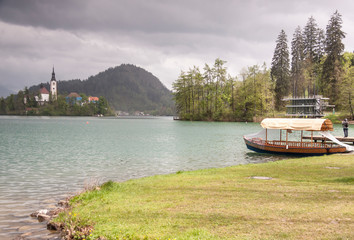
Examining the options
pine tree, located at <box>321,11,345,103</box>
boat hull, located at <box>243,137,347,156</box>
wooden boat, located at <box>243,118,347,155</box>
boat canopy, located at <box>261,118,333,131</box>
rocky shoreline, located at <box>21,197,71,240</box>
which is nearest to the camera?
rocky shoreline, located at <box>21,197,71,240</box>

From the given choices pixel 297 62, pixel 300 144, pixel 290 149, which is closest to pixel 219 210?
pixel 290 149

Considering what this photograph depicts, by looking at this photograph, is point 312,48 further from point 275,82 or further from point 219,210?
point 219,210

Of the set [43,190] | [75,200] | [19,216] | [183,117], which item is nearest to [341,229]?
[75,200]

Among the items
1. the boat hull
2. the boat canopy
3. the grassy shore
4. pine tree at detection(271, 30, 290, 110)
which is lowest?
the boat hull

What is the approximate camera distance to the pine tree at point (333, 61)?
110806 millimetres

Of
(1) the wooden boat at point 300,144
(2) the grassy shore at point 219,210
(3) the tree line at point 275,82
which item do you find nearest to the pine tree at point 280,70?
(3) the tree line at point 275,82

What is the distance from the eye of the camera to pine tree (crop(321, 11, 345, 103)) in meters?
111

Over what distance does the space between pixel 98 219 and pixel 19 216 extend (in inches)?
165

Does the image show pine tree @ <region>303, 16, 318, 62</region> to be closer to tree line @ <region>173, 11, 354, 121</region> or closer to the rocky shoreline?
tree line @ <region>173, 11, 354, 121</region>

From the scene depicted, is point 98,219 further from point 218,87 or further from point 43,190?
point 218,87

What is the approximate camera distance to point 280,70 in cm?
13238

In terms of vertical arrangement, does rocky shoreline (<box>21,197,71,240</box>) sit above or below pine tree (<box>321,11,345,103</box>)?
below

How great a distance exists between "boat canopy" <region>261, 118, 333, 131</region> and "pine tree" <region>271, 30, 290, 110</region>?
104127 mm

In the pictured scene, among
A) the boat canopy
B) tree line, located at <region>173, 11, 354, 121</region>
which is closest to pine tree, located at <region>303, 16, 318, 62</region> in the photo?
tree line, located at <region>173, 11, 354, 121</region>
